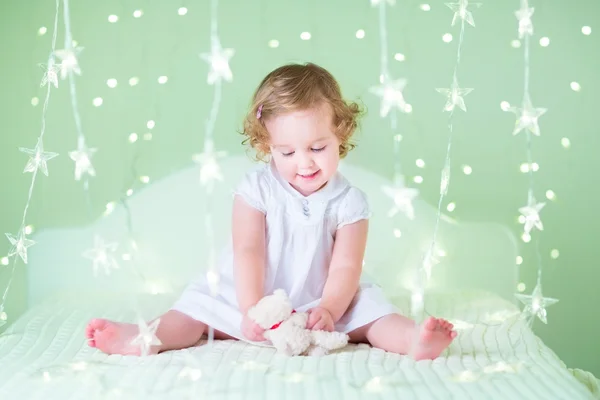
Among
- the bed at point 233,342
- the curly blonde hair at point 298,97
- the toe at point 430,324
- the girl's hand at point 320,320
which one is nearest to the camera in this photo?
the bed at point 233,342

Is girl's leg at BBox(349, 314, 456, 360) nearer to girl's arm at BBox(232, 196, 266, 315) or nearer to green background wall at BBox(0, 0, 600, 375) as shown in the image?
girl's arm at BBox(232, 196, 266, 315)

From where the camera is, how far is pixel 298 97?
172 centimetres

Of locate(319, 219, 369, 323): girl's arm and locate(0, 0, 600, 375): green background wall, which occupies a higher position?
locate(0, 0, 600, 375): green background wall

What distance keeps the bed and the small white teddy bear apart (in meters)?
0.03

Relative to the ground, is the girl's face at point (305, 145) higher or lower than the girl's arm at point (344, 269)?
higher

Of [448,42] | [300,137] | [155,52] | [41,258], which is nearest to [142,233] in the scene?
[41,258]

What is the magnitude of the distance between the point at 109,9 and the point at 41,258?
69cm

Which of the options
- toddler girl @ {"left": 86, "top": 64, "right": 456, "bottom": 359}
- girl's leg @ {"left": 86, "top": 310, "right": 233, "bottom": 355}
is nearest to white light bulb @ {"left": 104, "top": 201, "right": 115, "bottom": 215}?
toddler girl @ {"left": 86, "top": 64, "right": 456, "bottom": 359}

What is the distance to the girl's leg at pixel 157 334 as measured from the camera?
5.14 feet

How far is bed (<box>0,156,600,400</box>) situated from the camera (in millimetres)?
1352

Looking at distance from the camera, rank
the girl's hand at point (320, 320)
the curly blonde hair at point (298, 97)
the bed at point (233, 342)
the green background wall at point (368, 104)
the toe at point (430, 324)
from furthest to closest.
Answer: the green background wall at point (368, 104), the curly blonde hair at point (298, 97), the girl's hand at point (320, 320), the toe at point (430, 324), the bed at point (233, 342)

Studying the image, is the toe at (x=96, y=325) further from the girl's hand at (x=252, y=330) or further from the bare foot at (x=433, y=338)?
the bare foot at (x=433, y=338)

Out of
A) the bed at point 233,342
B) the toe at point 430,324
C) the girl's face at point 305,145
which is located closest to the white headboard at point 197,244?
the bed at point 233,342

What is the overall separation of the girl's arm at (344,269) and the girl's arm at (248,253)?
0.14 metres
